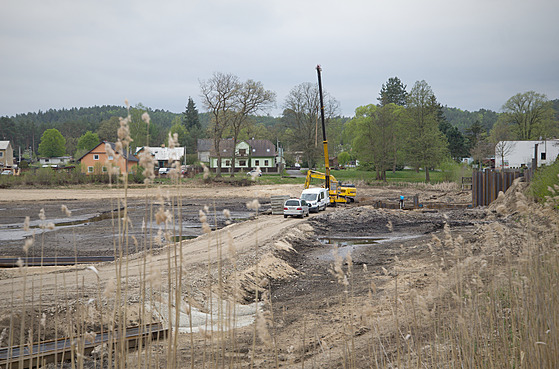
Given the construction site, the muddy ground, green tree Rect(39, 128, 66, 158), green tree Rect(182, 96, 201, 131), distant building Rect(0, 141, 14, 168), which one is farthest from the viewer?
green tree Rect(182, 96, 201, 131)

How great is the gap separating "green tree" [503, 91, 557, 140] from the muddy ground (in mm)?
42916

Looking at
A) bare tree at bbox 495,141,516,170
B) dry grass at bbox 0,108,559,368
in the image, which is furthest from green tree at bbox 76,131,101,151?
dry grass at bbox 0,108,559,368

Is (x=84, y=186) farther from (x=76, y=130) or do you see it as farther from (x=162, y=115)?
(x=162, y=115)

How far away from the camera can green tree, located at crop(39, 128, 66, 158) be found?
334ft

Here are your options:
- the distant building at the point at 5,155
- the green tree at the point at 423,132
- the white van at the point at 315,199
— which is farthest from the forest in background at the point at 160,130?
the white van at the point at 315,199

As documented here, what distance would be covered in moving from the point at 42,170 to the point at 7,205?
15541 mm

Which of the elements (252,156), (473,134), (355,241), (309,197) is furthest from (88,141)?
(355,241)

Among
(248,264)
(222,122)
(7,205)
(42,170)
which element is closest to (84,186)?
(42,170)

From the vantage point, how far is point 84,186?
165ft

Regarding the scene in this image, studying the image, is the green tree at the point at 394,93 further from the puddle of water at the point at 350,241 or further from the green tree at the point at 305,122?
the puddle of water at the point at 350,241

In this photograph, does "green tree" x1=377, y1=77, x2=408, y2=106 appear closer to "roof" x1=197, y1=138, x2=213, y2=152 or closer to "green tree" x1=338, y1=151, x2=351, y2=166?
"green tree" x1=338, y1=151, x2=351, y2=166

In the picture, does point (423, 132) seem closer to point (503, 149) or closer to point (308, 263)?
point (503, 149)

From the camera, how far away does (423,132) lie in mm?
57094

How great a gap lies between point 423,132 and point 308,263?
45.6 metres
